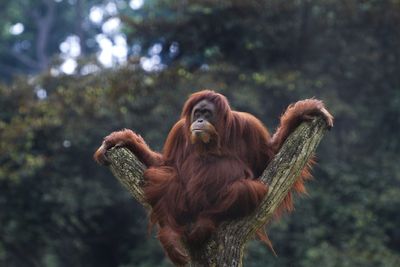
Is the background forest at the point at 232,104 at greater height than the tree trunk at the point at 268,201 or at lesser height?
lesser

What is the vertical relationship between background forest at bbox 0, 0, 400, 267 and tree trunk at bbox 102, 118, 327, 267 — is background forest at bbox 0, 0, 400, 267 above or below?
below

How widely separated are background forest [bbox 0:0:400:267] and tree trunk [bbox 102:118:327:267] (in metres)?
5.13

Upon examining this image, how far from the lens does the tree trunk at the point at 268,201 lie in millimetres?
4258

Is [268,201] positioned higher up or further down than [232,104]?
higher up

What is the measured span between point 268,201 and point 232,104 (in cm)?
558

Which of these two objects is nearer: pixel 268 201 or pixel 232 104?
pixel 268 201

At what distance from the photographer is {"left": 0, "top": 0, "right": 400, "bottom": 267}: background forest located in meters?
9.87

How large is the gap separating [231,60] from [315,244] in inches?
110

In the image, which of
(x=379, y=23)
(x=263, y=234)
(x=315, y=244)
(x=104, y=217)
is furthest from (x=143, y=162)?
(x=379, y=23)

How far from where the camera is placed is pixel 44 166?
33.2 feet

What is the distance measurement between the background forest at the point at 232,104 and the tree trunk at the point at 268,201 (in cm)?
513

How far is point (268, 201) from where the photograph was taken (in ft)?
14.3

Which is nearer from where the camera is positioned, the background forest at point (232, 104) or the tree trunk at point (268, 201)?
the tree trunk at point (268, 201)

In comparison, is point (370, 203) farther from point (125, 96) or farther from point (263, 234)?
point (263, 234)
